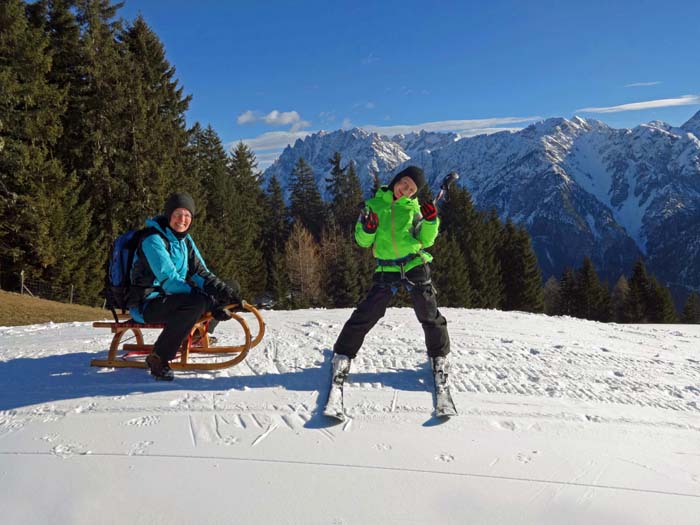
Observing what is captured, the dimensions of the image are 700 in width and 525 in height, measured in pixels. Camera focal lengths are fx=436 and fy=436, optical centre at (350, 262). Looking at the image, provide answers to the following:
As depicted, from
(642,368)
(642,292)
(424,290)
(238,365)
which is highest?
(424,290)

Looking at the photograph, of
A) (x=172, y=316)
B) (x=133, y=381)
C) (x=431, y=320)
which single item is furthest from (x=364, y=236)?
(x=133, y=381)

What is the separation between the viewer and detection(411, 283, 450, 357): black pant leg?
430cm

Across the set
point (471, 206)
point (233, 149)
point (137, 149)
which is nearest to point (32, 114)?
point (137, 149)

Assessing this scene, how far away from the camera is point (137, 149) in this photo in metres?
24.2

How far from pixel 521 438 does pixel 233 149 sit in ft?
156

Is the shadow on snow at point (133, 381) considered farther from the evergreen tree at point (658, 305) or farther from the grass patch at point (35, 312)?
the evergreen tree at point (658, 305)

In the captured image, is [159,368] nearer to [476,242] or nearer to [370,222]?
[370,222]

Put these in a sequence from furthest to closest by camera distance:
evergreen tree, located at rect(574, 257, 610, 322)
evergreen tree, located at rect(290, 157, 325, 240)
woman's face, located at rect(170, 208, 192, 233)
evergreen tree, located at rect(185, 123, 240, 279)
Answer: evergreen tree, located at rect(290, 157, 325, 240)
evergreen tree, located at rect(574, 257, 610, 322)
evergreen tree, located at rect(185, 123, 240, 279)
woman's face, located at rect(170, 208, 192, 233)

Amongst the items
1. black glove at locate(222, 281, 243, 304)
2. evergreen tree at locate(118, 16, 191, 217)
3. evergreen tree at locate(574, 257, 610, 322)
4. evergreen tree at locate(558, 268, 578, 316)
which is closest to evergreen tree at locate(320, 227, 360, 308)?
evergreen tree at locate(118, 16, 191, 217)

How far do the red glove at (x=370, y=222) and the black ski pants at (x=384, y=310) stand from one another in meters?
0.49

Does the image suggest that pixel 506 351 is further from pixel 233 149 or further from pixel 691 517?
pixel 233 149

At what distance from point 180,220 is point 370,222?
1942mm

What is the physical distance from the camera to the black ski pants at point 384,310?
4.31 meters

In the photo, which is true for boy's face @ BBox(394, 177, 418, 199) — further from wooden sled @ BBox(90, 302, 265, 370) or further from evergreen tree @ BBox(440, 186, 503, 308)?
evergreen tree @ BBox(440, 186, 503, 308)
